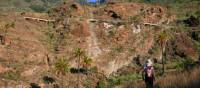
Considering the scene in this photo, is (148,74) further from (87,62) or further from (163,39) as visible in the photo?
(163,39)

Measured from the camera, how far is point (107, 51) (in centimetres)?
8900

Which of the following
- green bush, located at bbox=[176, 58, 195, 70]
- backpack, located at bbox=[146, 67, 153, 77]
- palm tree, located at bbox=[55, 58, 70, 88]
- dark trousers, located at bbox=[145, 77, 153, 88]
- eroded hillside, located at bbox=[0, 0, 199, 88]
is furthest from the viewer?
eroded hillside, located at bbox=[0, 0, 199, 88]

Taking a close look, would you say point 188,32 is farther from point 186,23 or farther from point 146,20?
point 146,20

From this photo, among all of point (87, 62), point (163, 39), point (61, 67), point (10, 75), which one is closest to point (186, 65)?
point (61, 67)

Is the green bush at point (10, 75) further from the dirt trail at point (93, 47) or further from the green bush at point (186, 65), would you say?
the green bush at point (186, 65)

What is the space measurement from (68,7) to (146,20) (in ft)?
56.0

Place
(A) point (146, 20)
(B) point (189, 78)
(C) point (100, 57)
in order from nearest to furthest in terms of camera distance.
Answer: (B) point (189, 78) → (C) point (100, 57) → (A) point (146, 20)

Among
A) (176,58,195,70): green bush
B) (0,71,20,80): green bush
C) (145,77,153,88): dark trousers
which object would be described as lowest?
(0,71,20,80): green bush

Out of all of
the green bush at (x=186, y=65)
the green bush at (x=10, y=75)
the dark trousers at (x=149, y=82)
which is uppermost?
the dark trousers at (x=149, y=82)

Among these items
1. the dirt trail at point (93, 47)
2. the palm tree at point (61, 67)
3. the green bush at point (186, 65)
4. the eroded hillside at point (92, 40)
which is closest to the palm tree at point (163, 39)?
the eroded hillside at point (92, 40)

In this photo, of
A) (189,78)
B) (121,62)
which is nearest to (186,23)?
(121,62)

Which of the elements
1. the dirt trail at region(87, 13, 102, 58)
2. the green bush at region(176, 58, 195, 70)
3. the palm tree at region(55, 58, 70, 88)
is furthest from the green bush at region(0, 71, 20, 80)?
the green bush at region(176, 58, 195, 70)

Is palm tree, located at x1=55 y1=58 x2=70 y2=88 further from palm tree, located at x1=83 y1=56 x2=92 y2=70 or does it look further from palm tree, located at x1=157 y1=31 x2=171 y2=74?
palm tree, located at x1=157 y1=31 x2=171 y2=74

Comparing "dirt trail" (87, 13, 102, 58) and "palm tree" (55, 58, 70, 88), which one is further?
"dirt trail" (87, 13, 102, 58)
